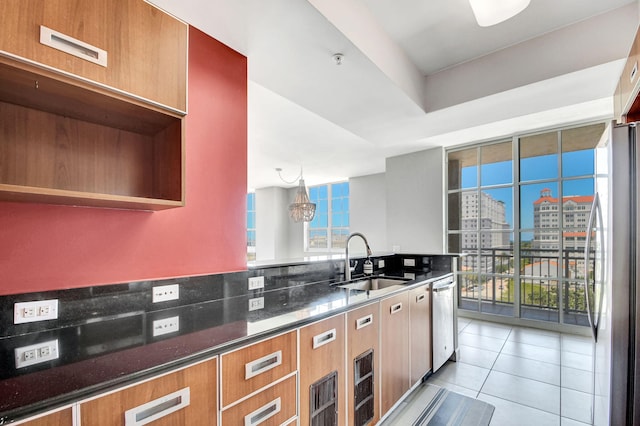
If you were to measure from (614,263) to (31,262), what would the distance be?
2.59 meters

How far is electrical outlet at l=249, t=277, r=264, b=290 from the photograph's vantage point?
6.20 ft

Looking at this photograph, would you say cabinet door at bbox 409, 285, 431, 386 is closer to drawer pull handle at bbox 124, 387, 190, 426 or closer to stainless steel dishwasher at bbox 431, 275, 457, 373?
stainless steel dishwasher at bbox 431, 275, 457, 373

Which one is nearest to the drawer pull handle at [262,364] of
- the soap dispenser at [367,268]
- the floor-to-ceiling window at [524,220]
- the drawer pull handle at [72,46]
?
the drawer pull handle at [72,46]

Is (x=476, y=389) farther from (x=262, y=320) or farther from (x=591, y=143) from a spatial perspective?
(x=591, y=143)

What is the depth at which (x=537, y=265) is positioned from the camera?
156 inches

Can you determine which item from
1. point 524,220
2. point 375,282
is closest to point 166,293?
point 375,282

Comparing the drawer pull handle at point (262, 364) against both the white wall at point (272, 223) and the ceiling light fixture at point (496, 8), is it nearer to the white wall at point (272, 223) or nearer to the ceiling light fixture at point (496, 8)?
the ceiling light fixture at point (496, 8)

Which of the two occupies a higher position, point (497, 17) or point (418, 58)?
point (418, 58)

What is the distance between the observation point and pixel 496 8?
1506 millimetres

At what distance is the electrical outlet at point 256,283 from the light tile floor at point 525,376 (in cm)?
130

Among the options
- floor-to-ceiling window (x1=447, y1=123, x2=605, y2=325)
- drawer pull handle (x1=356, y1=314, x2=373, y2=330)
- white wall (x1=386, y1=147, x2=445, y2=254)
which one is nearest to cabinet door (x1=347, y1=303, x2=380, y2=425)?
drawer pull handle (x1=356, y1=314, x2=373, y2=330)

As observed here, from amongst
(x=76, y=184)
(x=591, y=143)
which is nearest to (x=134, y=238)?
(x=76, y=184)

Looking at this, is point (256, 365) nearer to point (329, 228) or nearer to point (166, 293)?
point (166, 293)

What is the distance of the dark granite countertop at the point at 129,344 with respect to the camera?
0.73 meters
